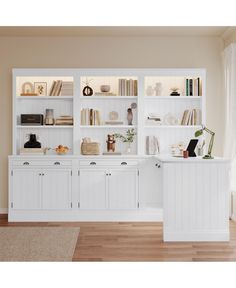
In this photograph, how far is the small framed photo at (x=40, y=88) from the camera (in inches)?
222

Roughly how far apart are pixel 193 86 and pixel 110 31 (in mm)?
1517

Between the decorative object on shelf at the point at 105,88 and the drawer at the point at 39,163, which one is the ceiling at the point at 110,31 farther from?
the drawer at the point at 39,163

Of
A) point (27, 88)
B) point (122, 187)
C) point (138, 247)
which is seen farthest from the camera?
point (27, 88)

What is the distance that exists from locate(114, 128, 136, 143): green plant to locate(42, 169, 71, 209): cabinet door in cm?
96

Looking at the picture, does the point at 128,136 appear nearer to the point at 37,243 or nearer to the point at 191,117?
the point at 191,117

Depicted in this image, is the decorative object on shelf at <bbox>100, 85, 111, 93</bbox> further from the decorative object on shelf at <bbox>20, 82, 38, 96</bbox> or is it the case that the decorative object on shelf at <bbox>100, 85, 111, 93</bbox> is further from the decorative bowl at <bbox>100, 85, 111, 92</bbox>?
the decorative object on shelf at <bbox>20, 82, 38, 96</bbox>

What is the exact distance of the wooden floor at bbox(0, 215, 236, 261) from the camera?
3521 mm

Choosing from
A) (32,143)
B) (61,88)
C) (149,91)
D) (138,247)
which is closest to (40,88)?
(61,88)

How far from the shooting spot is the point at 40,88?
5641mm

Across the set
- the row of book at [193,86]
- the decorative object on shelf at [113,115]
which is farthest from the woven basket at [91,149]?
the row of book at [193,86]

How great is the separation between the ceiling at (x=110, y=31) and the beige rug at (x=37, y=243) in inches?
113

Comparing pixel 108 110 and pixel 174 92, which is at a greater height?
pixel 174 92
